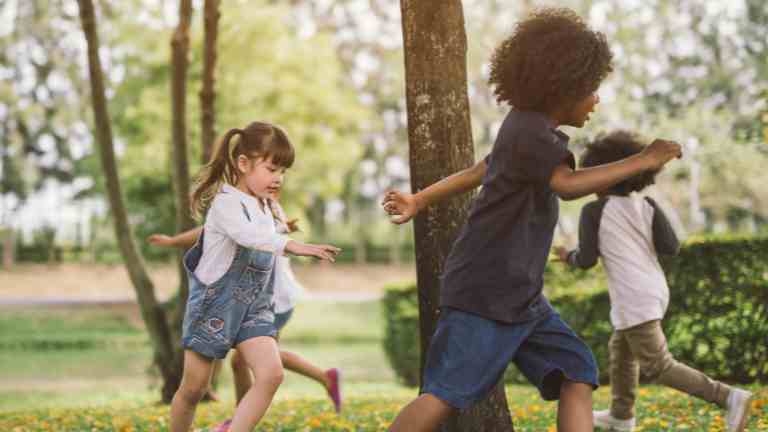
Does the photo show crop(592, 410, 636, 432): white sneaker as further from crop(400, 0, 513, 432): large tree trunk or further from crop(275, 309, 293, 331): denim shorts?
crop(275, 309, 293, 331): denim shorts

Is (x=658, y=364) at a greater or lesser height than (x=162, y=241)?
lesser

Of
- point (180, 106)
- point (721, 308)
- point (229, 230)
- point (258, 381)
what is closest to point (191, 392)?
point (258, 381)

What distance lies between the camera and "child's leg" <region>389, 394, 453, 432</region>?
131 inches

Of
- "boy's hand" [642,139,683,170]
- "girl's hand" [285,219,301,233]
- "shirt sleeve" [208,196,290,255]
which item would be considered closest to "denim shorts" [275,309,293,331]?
"girl's hand" [285,219,301,233]

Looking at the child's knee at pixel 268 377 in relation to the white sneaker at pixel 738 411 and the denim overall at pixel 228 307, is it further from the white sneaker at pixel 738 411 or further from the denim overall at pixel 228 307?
the white sneaker at pixel 738 411

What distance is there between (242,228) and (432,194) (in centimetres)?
83

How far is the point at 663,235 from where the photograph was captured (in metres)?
4.97

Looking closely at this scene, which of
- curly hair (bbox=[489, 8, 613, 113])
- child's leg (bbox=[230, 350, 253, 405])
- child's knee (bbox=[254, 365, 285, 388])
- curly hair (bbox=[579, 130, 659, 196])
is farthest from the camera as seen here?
child's leg (bbox=[230, 350, 253, 405])

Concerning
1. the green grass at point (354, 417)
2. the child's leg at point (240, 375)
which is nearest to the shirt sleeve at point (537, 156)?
the green grass at point (354, 417)

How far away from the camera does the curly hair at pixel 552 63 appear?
3430 mm

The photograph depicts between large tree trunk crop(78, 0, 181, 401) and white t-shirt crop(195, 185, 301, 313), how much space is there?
4965mm

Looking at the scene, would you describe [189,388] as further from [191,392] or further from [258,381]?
[258,381]

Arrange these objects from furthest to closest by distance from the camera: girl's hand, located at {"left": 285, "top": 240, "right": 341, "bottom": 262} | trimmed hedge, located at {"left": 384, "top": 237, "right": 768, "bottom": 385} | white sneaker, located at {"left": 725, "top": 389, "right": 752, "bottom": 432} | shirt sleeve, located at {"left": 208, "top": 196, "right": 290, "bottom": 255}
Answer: trimmed hedge, located at {"left": 384, "top": 237, "right": 768, "bottom": 385}
white sneaker, located at {"left": 725, "top": 389, "right": 752, "bottom": 432}
shirt sleeve, located at {"left": 208, "top": 196, "right": 290, "bottom": 255}
girl's hand, located at {"left": 285, "top": 240, "right": 341, "bottom": 262}

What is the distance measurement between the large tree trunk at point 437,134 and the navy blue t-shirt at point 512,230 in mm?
848
